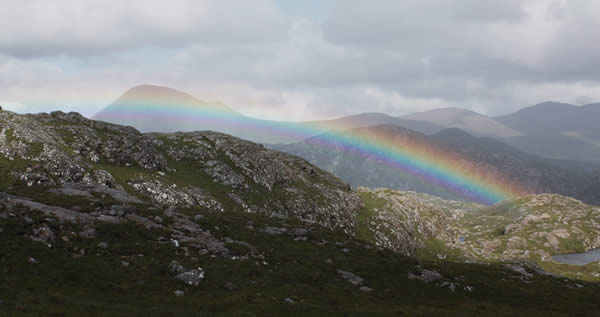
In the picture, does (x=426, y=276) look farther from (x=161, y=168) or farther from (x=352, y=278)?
(x=161, y=168)

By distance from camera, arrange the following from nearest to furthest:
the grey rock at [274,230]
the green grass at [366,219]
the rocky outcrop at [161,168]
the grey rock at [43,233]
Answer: the grey rock at [43,233]
the grey rock at [274,230]
the rocky outcrop at [161,168]
the green grass at [366,219]

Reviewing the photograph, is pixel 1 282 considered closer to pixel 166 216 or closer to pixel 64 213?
pixel 64 213

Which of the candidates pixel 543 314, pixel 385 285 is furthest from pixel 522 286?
pixel 385 285

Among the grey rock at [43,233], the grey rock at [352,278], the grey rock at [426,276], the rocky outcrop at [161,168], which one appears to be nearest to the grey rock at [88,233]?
the grey rock at [43,233]

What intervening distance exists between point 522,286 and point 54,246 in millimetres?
70326

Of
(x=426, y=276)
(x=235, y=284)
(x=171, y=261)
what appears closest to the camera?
(x=235, y=284)

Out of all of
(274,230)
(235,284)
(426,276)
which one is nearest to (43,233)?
(235,284)

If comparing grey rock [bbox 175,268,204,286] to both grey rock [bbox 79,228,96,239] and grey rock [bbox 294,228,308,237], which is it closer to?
grey rock [bbox 79,228,96,239]

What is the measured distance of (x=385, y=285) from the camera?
49531 millimetres

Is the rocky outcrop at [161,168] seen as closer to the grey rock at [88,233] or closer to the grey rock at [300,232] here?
the grey rock at [88,233]

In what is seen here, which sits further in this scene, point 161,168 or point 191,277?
point 161,168

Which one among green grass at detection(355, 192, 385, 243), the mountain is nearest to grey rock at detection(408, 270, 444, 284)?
the mountain

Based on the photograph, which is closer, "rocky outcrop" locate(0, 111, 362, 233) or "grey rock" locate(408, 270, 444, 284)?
"grey rock" locate(408, 270, 444, 284)

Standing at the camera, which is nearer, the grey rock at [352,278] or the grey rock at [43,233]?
the grey rock at [43,233]
